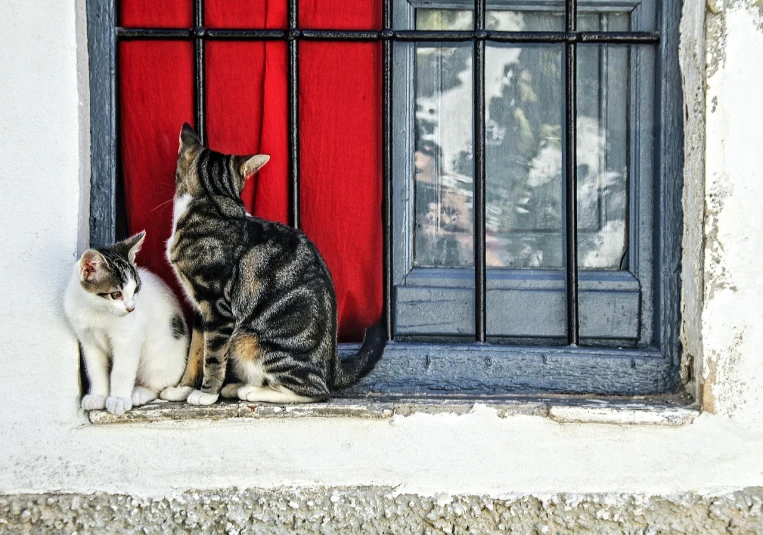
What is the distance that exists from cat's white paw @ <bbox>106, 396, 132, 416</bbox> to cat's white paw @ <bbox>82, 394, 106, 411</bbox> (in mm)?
24

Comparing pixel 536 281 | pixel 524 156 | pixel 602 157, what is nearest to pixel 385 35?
pixel 524 156

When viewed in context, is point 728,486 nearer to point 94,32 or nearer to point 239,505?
point 239,505

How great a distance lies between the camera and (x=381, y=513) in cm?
215

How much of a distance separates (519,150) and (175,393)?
4.82 ft

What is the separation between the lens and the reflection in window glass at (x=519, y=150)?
254 centimetres

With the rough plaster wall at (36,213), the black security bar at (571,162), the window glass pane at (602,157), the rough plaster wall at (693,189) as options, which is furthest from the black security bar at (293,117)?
the rough plaster wall at (693,189)

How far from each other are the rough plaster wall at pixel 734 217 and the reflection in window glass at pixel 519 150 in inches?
16.0

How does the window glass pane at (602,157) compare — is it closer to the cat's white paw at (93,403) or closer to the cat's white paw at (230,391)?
the cat's white paw at (230,391)

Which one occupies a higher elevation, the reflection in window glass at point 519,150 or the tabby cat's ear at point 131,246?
the reflection in window glass at point 519,150

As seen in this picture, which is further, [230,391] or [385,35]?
[385,35]

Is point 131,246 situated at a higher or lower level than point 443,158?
lower

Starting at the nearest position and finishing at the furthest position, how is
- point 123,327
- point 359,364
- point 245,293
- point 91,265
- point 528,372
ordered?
point 91,265
point 123,327
point 245,293
point 359,364
point 528,372

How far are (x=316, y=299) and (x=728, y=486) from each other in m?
1.40

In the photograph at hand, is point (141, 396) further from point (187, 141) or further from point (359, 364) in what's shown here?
point (187, 141)
